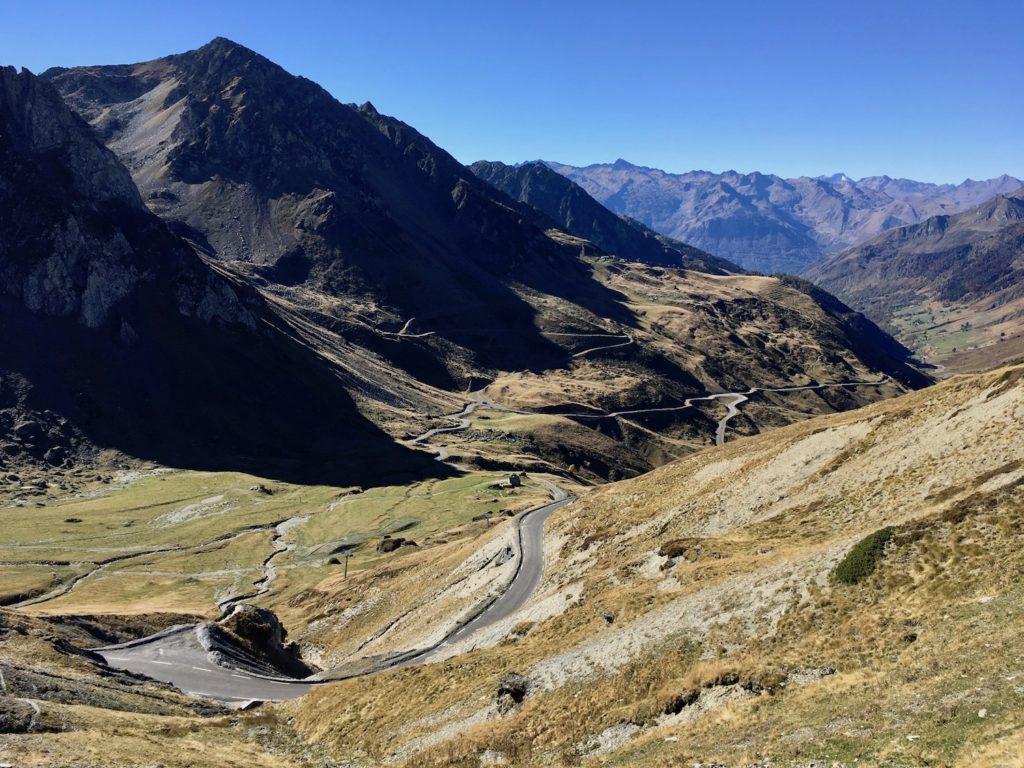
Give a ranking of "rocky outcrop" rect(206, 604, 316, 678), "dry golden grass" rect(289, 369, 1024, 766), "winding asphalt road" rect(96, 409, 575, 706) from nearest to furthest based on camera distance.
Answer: "dry golden grass" rect(289, 369, 1024, 766) → "winding asphalt road" rect(96, 409, 575, 706) → "rocky outcrop" rect(206, 604, 316, 678)

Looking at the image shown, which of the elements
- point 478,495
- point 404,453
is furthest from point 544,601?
point 404,453

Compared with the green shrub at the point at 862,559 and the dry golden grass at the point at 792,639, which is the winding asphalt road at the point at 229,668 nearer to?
the dry golden grass at the point at 792,639

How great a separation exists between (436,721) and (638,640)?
12.0m

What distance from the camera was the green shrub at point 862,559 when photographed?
33.1 metres

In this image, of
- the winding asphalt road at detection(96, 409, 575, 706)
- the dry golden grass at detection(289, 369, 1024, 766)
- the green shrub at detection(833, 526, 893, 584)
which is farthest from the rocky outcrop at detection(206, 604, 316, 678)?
the green shrub at detection(833, 526, 893, 584)

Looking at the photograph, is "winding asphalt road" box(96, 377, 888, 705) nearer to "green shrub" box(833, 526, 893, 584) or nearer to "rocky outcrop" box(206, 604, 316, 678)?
"rocky outcrop" box(206, 604, 316, 678)

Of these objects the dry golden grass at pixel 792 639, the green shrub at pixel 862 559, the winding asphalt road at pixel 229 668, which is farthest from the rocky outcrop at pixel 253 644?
the green shrub at pixel 862 559

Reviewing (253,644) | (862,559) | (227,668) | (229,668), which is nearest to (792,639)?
(862,559)

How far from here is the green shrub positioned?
33.1 metres

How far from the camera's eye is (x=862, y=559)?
111 feet

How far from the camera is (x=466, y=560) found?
262ft

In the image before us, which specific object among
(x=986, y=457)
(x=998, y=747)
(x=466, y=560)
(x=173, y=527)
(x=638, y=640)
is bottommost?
(x=173, y=527)

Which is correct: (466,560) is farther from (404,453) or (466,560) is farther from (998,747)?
(404,453)

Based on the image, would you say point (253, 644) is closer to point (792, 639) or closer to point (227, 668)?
point (227, 668)
